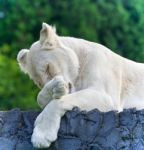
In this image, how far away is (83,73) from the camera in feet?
32.3

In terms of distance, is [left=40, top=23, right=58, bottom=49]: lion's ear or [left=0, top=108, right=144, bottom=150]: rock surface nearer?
[left=0, top=108, right=144, bottom=150]: rock surface

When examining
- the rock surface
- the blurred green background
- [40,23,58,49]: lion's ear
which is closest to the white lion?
[40,23,58,49]: lion's ear

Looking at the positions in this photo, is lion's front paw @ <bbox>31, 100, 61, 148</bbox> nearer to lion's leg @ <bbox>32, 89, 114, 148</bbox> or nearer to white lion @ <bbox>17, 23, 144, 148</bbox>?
lion's leg @ <bbox>32, 89, 114, 148</bbox>

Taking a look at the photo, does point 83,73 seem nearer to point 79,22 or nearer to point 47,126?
point 47,126

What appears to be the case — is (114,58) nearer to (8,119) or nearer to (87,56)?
(87,56)

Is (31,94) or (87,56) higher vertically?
(87,56)

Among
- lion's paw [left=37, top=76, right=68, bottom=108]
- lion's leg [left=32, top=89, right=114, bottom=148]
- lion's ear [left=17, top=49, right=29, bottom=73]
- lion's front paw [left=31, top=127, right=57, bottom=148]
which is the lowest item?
lion's front paw [left=31, top=127, right=57, bottom=148]

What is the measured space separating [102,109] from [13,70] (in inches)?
1172

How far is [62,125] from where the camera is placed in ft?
29.2

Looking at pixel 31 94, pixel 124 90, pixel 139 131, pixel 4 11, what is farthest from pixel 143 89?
pixel 4 11

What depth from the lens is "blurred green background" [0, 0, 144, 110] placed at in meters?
42.1

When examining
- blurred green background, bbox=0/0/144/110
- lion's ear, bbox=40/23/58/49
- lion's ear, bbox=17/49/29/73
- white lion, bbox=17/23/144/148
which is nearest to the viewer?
white lion, bbox=17/23/144/148

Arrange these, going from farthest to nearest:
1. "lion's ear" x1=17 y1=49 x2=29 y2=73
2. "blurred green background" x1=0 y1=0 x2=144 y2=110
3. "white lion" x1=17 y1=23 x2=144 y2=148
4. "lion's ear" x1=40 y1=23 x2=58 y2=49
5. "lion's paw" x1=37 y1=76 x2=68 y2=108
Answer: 1. "blurred green background" x1=0 y1=0 x2=144 y2=110
2. "lion's ear" x1=17 y1=49 x2=29 y2=73
3. "lion's ear" x1=40 y1=23 x2=58 y2=49
4. "white lion" x1=17 y1=23 x2=144 y2=148
5. "lion's paw" x1=37 y1=76 x2=68 y2=108

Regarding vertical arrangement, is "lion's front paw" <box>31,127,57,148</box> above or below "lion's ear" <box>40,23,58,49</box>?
below
